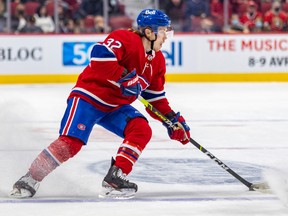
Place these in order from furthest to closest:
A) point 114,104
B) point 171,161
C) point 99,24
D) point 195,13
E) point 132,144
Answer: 1. point 195,13
2. point 99,24
3. point 171,161
4. point 114,104
5. point 132,144

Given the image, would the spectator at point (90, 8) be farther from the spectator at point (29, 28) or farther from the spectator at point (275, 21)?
the spectator at point (275, 21)

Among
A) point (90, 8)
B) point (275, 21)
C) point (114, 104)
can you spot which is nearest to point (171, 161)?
point (114, 104)

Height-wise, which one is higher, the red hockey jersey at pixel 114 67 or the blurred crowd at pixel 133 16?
the red hockey jersey at pixel 114 67

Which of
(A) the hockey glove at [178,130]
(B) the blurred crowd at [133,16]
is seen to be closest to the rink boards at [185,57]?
(B) the blurred crowd at [133,16]

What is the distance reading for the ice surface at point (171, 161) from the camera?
3848 mm

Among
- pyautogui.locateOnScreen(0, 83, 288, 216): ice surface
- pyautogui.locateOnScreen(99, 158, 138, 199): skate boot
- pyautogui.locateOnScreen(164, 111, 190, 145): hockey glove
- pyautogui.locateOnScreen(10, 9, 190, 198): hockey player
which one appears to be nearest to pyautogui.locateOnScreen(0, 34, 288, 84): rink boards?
pyautogui.locateOnScreen(0, 83, 288, 216): ice surface

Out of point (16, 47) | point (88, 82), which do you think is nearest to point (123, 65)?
point (88, 82)

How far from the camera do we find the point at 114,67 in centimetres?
399

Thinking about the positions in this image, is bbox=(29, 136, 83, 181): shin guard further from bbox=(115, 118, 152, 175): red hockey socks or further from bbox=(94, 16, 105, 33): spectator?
bbox=(94, 16, 105, 33): spectator

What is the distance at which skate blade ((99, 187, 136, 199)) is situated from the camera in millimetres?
4098

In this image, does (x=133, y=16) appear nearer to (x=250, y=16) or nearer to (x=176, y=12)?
(x=176, y=12)

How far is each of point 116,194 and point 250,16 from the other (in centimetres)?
859

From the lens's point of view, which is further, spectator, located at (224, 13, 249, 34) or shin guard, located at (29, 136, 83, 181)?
spectator, located at (224, 13, 249, 34)

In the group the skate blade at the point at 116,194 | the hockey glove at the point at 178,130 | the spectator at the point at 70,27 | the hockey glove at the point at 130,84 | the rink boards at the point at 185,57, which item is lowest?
the rink boards at the point at 185,57
